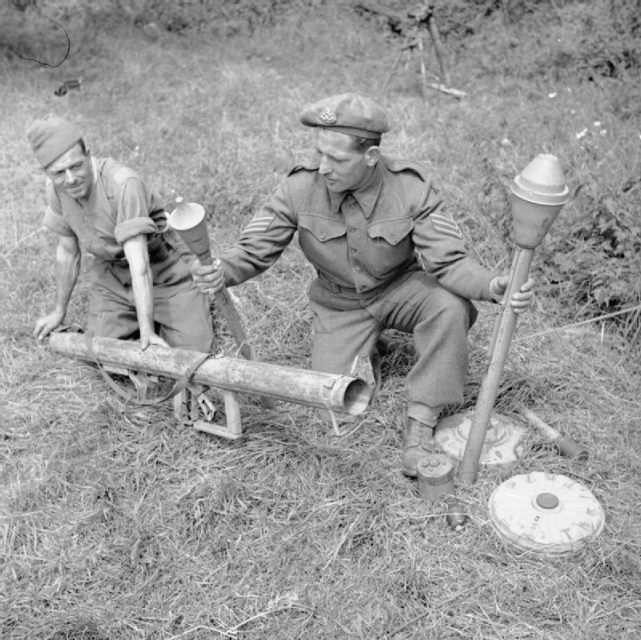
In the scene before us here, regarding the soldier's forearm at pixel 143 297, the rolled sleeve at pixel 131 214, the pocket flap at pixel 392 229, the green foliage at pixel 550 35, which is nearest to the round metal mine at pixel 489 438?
the pocket flap at pixel 392 229

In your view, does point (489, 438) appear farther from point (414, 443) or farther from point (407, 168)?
point (407, 168)

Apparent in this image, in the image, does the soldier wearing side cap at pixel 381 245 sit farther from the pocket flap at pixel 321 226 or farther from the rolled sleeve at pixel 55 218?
the rolled sleeve at pixel 55 218

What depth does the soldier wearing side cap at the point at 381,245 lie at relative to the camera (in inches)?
140

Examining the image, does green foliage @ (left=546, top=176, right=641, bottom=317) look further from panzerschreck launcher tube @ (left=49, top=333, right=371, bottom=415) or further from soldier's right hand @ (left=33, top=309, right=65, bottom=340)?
soldier's right hand @ (left=33, top=309, right=65, bottom=340)

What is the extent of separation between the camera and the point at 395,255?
156 inches

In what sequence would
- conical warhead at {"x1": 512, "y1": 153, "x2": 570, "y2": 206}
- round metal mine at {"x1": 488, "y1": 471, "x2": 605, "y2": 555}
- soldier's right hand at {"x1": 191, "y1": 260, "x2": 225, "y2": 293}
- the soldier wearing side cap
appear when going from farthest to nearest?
the soldier wearing side cap < soldier's right hand at {"x1": 191, "y1": 260, "x2": 225, "y2": 293} < round metal mine at {"x1": 488, "y1": 471, "x2": 605, "y2": 555} < conical warhead at {"x1": 512, "y1": 153, "x2": 570, "y2": 206}

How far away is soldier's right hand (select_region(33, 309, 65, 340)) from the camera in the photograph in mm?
4617

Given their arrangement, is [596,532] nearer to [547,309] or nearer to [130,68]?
[547,309]

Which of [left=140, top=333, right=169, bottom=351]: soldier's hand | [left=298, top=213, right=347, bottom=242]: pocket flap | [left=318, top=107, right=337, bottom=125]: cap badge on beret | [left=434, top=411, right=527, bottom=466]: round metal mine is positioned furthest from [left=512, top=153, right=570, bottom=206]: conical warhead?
[left=140, top=333, right=169, bottom=351]: soldier's hand

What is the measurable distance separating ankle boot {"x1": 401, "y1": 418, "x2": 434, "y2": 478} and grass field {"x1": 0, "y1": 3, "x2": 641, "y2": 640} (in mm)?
63

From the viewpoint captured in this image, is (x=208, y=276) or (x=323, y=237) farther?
(x=323, y=237)

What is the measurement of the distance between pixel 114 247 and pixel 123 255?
15 cm

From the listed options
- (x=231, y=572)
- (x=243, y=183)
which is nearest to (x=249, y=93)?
(x=243, y=183)

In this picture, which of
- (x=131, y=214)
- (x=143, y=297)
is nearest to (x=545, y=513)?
(x=143, y=297)
